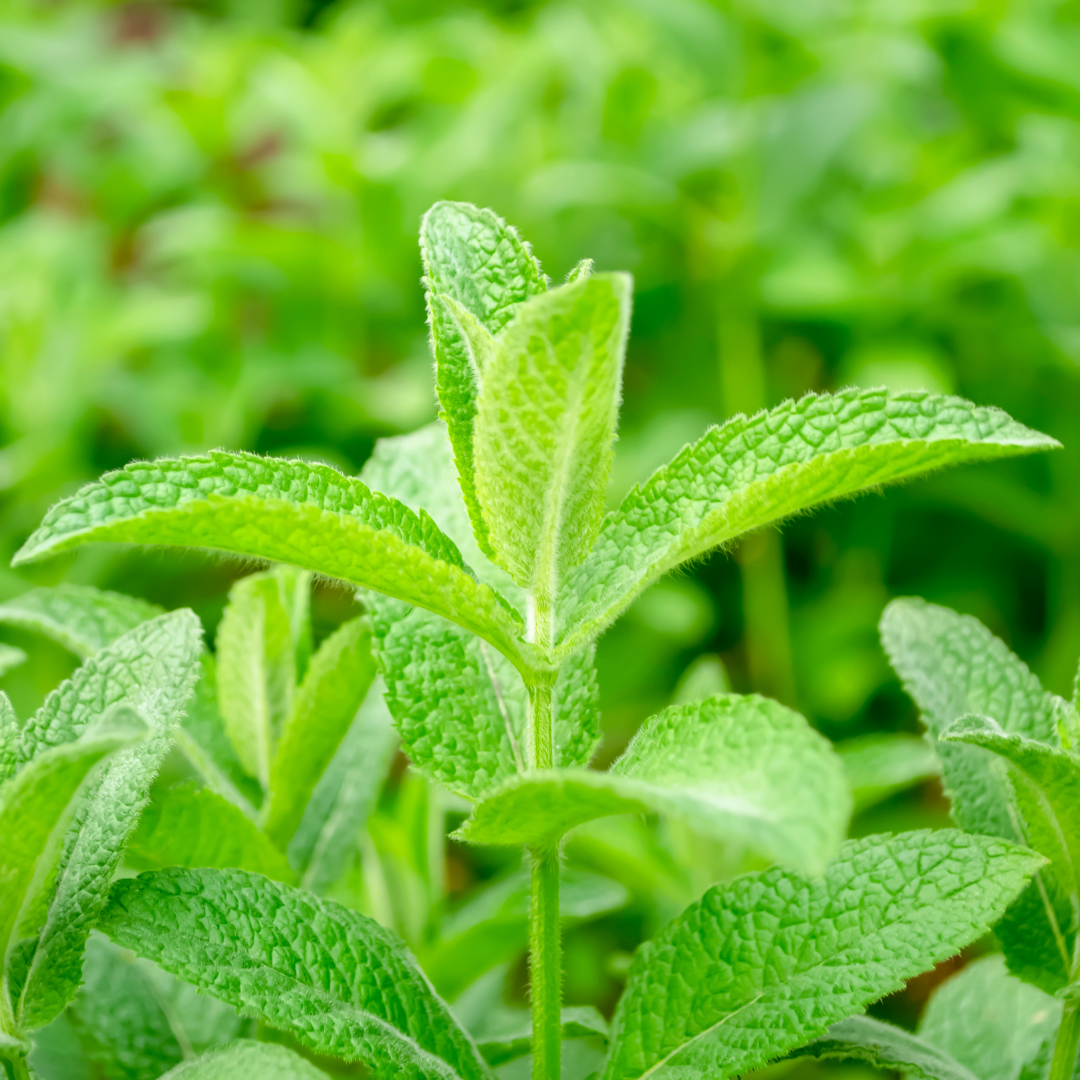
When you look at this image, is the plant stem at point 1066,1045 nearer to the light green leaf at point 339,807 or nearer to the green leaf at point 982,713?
the green leaf at point 982,713

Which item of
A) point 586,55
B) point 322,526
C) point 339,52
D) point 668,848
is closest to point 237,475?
point 322,526

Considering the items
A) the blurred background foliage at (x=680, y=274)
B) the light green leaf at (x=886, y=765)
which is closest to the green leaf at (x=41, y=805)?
the light green leaf at (x=886, y=765)

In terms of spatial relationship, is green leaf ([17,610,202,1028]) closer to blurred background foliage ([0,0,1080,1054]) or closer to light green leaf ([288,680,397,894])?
light green leaf ([288,680,397,894])

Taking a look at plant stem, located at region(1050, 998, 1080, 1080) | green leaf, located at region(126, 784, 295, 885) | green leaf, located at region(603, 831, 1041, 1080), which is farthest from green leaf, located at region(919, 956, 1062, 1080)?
green leaf, located at region(126, 784, 295, 885)

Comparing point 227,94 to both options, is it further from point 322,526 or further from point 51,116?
point 322,526

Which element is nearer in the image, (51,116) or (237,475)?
(237,475)

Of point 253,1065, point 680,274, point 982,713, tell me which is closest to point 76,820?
point 253,1065

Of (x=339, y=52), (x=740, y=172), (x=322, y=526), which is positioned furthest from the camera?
(x=339, y=52)
